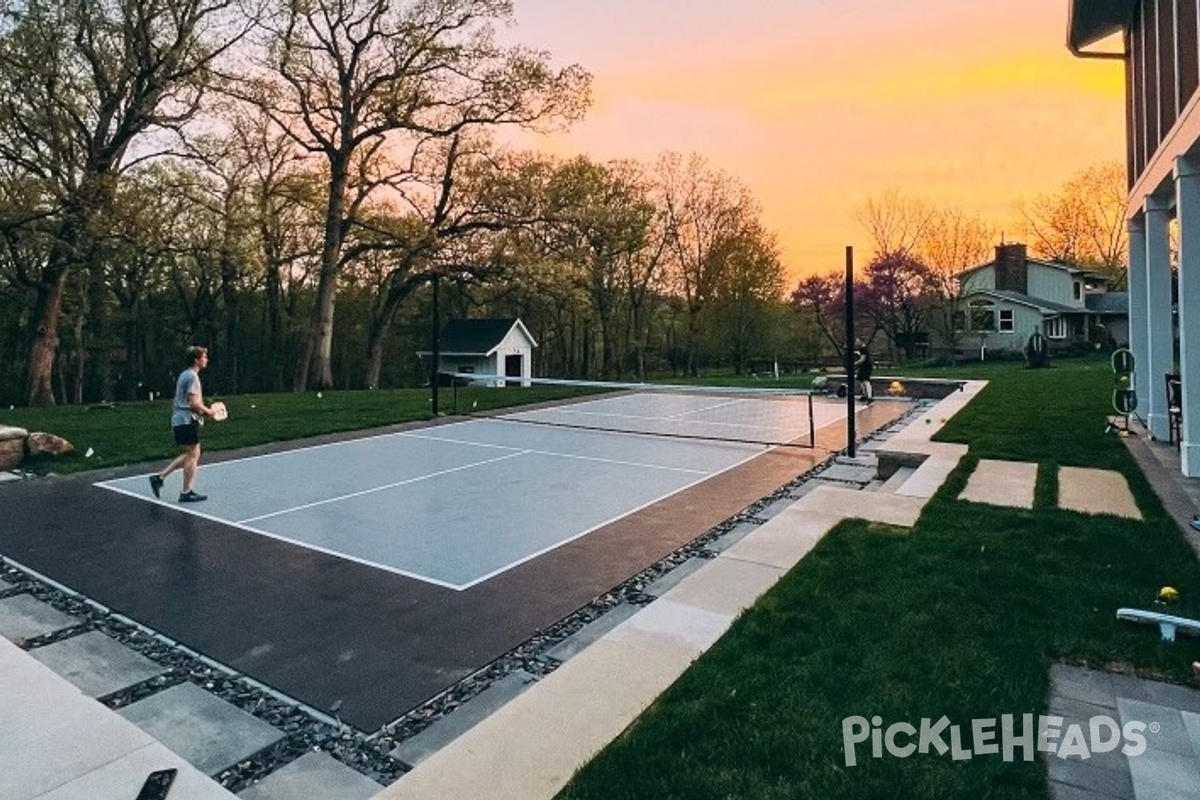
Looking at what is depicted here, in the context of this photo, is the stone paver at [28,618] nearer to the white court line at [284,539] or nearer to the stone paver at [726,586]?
the white court line at [284,539]

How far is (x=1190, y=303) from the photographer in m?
6.36

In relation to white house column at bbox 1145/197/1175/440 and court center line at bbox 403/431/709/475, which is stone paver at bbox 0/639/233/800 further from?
white house column at bbox 1145/197/1175/440

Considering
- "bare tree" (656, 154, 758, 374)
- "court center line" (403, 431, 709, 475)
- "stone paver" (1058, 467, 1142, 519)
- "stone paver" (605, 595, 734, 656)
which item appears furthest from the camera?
"bare tree" (656, 154, 758, 374)

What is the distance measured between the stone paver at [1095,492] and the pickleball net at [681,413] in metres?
3.43

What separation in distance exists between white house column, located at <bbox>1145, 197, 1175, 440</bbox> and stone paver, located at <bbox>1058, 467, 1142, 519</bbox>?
2690 millimetres

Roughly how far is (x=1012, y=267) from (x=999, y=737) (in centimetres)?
3900

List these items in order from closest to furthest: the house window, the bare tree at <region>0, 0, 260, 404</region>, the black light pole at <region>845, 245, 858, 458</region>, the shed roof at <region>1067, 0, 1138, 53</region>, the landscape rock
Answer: the black light pole at <region>845, 245, 858, 458</region>
the landscape rock
the shed roof at <region>1067, 0, 1138, 53</region>
the bare tree at <region>0, 0, 260, 404</region>
the house window

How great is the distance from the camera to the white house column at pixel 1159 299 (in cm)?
847

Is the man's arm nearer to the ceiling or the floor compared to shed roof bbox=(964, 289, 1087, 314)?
nearer to the floor

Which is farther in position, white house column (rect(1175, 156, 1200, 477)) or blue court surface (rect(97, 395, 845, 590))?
white house column (rect(1175, 156, 1200, 477))

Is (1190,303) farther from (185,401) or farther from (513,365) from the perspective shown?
(513,365)

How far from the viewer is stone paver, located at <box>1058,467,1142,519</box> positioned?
5641 millimetres

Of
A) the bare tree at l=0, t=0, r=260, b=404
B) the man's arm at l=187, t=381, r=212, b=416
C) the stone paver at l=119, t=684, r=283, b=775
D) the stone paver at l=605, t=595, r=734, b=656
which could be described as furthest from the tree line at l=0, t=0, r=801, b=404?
the stone paver at l=605, t=595, r=734, b=656

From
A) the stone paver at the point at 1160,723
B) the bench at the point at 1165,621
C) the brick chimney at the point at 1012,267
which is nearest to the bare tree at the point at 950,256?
the brick chimney at the point at 1012,267
